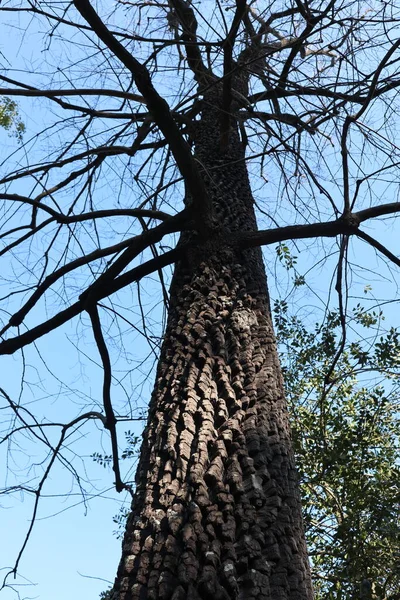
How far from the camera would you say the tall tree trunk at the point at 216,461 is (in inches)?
56.3

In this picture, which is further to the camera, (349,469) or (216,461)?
(349,469)

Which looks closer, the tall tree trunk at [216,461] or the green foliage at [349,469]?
the tall tree trunk at [216,461]

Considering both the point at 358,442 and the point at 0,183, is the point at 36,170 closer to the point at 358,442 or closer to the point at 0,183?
the point at 0,183

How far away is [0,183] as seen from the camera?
3.19m

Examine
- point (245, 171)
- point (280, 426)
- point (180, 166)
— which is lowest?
point (280, 426)

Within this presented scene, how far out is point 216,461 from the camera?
5.60 ft

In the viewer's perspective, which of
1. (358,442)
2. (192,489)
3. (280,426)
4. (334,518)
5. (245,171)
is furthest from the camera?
(334,518)

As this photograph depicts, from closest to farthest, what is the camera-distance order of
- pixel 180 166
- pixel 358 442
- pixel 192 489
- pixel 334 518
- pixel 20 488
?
pixel 192 489 → pixel 180 166 → pixel 20 488 → pixel 358 442 → pixel 334 518

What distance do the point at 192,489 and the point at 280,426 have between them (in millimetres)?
494

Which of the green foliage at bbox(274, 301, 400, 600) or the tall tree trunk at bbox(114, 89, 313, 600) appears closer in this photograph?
the tall tree trunk at bbox(114, 89, 313, 600)

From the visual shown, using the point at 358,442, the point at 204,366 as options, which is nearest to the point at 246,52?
the point at 204,366

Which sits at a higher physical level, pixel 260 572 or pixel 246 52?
pixel 246 52

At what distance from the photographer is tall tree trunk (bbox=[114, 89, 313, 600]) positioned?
1.43 metres

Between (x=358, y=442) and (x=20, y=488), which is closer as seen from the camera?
(x=20, y=488)
